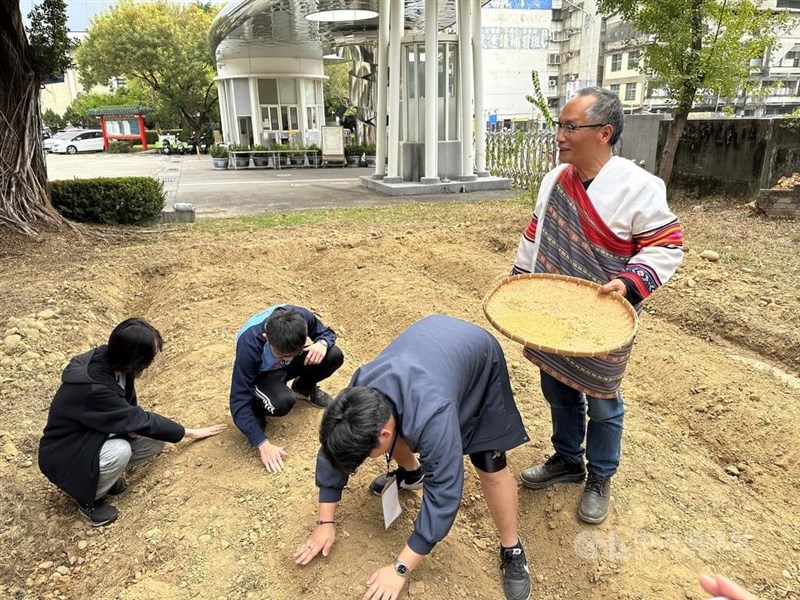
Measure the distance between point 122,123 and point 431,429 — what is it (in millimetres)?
42933

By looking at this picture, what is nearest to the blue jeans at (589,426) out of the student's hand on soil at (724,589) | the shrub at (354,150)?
the student's hand on soil at (724,589)

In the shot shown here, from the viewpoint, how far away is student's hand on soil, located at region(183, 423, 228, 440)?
3170mm

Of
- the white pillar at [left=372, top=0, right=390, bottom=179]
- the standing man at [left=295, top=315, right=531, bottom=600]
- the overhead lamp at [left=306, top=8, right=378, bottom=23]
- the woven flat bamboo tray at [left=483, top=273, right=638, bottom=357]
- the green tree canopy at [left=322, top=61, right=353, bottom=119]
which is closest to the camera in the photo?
the standing man at [left=295, top=315, right=531, bottom=600]

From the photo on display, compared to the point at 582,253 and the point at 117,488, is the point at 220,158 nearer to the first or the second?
the point at 117,488

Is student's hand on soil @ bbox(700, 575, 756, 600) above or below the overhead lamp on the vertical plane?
below

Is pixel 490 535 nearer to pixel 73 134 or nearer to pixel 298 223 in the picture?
pixel 298 223

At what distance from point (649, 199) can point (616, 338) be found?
54 cm

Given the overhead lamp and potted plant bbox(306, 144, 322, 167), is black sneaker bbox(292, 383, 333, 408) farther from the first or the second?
potted plant bbox(306, 144, 322, 167)

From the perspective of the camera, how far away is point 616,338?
77.9 inches

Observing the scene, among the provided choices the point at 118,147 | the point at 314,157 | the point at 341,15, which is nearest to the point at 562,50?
the point at 118,147

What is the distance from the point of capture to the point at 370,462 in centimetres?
296

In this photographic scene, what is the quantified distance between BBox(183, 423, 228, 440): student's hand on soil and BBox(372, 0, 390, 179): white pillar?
1191 centimetres

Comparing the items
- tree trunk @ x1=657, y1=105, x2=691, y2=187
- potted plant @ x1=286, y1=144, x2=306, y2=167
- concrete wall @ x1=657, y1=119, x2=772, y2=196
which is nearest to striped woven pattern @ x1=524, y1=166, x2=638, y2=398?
concrete wall @ x1=657, y1=119, x2=772, y2=196

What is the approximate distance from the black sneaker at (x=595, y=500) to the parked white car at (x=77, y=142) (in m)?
39.9
